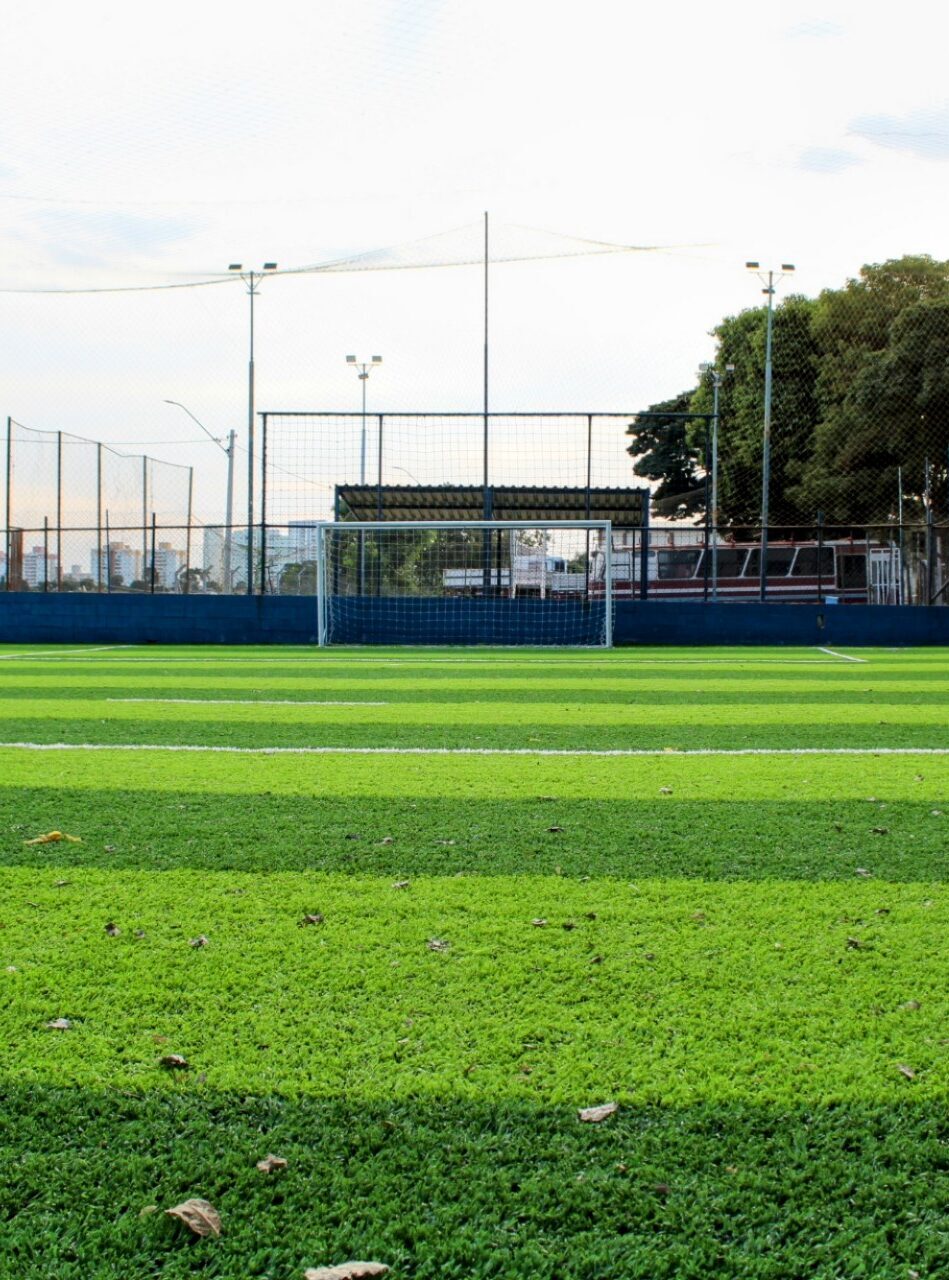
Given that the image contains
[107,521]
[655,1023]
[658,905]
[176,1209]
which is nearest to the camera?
[176,1209]

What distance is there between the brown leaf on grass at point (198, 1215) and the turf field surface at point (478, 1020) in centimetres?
2

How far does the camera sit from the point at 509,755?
19.6ft

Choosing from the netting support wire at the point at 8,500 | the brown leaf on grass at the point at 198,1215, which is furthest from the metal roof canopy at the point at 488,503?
the brown leaf on grass at the point at 198,1215

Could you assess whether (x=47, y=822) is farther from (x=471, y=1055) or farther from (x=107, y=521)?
(x=107, y=521)

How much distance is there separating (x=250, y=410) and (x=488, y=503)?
11.1 m

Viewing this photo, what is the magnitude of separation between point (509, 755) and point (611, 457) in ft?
45.1

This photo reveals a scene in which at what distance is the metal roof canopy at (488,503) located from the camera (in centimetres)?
1998

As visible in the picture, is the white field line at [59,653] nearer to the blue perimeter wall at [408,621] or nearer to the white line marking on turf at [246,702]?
the blue perimeter wall at [408,621]

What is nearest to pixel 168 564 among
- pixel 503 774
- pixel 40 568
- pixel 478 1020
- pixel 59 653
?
pixel 40 568

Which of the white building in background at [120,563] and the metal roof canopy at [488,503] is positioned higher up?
the metal roof canopy at [488,503]

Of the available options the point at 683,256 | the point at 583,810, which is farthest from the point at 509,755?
the point at 683,256

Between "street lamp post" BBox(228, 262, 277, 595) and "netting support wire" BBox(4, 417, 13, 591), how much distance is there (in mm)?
4419

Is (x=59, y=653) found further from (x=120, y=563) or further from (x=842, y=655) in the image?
(x=842, y=655)

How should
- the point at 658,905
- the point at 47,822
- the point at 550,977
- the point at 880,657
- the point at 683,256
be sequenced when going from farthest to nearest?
the point at 683,256 → the point at 880,657 → the point at 47,822 → the point at 658,905 → the point at 550,977
